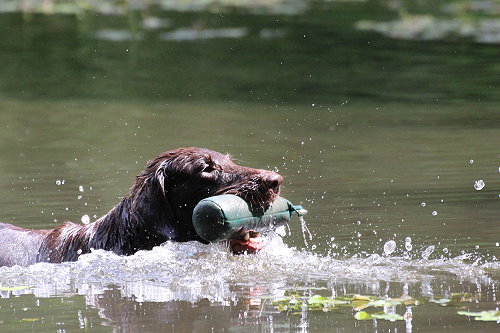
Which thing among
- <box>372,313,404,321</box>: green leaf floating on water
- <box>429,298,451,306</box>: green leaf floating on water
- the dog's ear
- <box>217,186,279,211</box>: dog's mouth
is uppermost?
the dog's ear

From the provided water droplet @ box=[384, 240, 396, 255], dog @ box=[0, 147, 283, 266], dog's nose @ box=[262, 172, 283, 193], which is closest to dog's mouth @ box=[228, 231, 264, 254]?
dog @ box=[0, 147, 283, 266]

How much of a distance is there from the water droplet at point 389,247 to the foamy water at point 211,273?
24 centimetres

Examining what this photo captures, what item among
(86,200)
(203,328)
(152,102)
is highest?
(152,102)

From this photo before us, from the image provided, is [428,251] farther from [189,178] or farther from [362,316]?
[362,316]

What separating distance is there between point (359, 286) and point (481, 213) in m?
2.66

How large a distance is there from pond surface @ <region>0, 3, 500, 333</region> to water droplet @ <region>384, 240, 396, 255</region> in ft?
0.05

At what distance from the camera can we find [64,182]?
40.1 feet

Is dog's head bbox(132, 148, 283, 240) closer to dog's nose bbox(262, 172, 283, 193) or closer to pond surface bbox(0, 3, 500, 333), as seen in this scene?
dog's nose bbox(262, 172, 283, 193)

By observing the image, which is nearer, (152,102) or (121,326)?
(121,326)

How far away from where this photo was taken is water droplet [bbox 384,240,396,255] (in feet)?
28.7

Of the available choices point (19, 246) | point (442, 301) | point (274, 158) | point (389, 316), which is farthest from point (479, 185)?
point (389, 316)

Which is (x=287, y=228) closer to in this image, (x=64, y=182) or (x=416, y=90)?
(x=64, y=182)

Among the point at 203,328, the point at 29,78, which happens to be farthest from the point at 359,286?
the point at 29,78

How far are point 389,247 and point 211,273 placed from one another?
4.73ft
